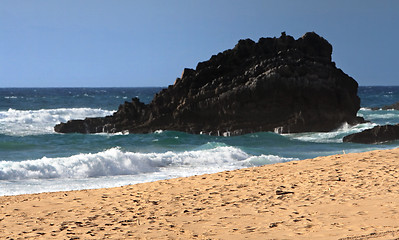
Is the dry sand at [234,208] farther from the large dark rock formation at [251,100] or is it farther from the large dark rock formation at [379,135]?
the large dark rock formation at [251,100]

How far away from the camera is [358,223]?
680 cm

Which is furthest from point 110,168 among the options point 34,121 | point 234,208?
point 34,121

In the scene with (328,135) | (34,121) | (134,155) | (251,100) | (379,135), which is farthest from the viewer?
(34,121)

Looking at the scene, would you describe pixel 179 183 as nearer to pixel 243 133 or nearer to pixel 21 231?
pixel 21 231

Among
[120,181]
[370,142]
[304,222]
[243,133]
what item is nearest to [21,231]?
[304,222]

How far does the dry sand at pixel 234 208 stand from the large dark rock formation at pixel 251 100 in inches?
707

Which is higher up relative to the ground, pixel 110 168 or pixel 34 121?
pixel 34 121

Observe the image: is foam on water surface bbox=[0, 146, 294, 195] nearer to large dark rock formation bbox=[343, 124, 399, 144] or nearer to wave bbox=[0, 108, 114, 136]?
large dark rock formation bbox=[343, 124, 399, 144]

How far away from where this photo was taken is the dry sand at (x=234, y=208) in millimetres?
6830

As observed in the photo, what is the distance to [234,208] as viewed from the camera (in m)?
8.16

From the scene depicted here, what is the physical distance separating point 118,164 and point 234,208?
10.4 m

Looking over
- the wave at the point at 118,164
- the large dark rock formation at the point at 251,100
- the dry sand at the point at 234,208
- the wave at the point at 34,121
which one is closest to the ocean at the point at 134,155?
the wave at the point at 118,164

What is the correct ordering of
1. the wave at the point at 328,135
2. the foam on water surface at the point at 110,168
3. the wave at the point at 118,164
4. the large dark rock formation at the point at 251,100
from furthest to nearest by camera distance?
1. the large dark rock formation at the point at 251,100
2. the wave at the point at 328,135
3. the wave at the point at 118,164
4. the foam on water surface at the point at 110,168

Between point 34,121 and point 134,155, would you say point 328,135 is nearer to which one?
point 134,155
